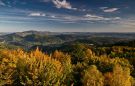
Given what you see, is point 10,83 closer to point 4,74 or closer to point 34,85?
point 4,74

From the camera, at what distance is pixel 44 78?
54.0 meters

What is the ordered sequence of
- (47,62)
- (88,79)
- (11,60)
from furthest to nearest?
(11,60) → (88,79) → (47,62)

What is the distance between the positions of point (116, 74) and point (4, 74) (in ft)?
119

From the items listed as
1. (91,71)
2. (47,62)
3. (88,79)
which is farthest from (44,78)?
(91,71)

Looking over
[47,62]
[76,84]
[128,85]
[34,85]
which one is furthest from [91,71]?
[34,85]

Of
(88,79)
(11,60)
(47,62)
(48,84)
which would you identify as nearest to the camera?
(48,84)

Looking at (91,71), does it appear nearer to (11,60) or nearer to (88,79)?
(88,79)

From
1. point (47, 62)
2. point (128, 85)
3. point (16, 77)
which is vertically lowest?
point (128, 85)

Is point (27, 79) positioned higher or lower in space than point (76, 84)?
higher

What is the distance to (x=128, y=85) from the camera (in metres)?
77.2

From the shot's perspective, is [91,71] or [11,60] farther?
[11,60]

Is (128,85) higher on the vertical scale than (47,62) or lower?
lower

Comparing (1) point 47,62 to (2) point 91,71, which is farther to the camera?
(2) point 91,71

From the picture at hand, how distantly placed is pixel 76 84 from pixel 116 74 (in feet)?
44.3
